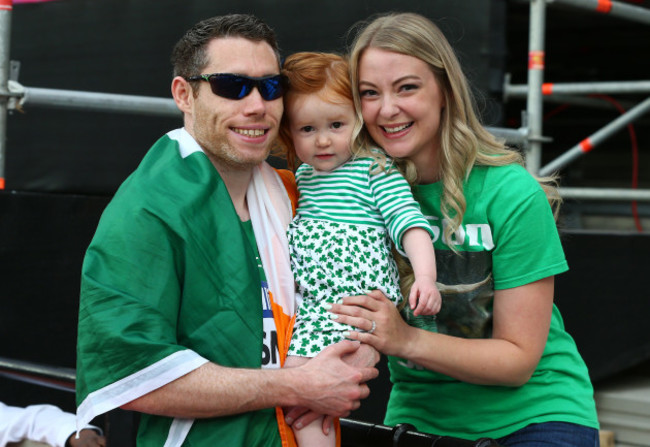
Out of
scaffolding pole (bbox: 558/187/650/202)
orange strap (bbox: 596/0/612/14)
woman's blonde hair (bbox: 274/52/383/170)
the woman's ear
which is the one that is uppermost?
orange strap (bbox: 596/0/612/14)

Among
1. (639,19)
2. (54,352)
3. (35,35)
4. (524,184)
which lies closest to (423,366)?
(524,184)

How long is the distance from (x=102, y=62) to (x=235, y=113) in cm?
308

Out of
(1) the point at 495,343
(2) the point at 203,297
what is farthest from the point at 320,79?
(1) the point at 495,343

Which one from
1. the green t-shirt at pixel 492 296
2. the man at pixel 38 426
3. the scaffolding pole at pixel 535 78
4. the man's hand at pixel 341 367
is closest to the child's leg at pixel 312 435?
the man's hand at pixel 341 367

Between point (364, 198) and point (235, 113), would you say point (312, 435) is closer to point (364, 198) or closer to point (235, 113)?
point (364, 198)

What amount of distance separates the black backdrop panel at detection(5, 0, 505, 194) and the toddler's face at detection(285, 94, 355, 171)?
1.88 m

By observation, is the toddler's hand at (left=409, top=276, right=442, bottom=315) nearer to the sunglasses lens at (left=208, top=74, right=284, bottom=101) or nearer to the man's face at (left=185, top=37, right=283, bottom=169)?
the man's face at (left=185, top=37, right=283, bottom=169)

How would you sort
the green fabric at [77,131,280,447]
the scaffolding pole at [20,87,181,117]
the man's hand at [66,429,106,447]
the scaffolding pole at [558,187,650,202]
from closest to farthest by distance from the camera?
the green fabric at [77,131,280,447] → the man's hand at [66,429,106,447] → the scaffolding pole at [20,87,181,117] → the scaffolding pole at [558,187,650,202]

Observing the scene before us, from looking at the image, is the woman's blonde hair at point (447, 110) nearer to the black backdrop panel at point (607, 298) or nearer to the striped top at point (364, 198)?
the striped top at point (364, 198)

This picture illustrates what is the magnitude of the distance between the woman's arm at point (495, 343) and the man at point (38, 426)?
1.36 meters

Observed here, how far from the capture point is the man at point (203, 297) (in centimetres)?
201

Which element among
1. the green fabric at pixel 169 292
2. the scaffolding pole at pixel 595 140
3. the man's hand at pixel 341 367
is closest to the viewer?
the green fabric at pixel 169 292

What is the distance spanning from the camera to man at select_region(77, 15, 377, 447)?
2006 millimetres

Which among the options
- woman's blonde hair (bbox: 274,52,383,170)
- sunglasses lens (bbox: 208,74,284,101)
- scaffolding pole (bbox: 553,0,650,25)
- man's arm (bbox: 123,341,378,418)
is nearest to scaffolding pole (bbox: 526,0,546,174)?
scaffolding pole (bbox: 553,0,650,25)
